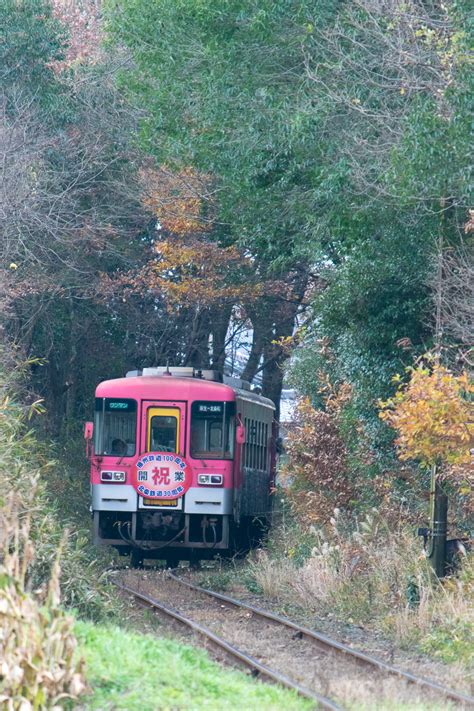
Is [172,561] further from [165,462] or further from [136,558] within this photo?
[165,462]

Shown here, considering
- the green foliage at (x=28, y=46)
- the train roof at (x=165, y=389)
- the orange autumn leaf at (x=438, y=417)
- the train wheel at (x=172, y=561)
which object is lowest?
the train wheel at (x=172, y=561)

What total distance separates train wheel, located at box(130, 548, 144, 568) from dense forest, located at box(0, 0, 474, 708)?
2.75 meters

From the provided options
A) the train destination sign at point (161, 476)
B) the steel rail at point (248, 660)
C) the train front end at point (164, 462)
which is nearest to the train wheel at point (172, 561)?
the train front end at point (164, 462)

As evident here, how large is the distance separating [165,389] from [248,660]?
8.87 metres

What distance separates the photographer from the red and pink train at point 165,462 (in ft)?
58.9

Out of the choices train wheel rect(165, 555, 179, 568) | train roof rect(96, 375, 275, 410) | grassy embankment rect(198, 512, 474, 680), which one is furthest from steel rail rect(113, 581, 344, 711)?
train wheel rect(165, 555, 179, 568)

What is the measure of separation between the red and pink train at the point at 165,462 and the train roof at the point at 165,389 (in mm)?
16

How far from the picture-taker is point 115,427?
18.4 m

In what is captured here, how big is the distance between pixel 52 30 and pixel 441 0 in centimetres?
1323

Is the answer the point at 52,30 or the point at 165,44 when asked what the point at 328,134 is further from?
the point at 52,30

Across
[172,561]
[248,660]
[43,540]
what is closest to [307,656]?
[248,660]

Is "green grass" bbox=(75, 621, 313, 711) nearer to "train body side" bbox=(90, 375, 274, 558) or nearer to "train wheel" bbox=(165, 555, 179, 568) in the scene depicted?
"train body side" bbox=(90, 375, 274, 558)

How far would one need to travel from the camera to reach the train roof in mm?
18266

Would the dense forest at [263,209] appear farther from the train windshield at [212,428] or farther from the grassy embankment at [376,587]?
the train windshield at [212,428]
